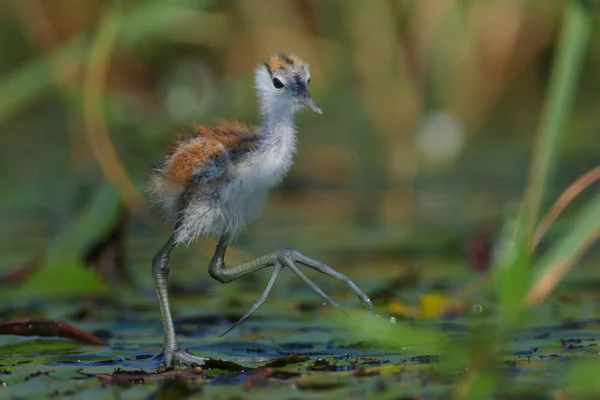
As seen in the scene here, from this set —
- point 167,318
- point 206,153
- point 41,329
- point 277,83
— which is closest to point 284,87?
point 277,83

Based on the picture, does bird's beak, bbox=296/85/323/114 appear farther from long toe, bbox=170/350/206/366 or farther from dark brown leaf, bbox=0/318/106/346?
dark brown leaf, bbox=0/318/106/346

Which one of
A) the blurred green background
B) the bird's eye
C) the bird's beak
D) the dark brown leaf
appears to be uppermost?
the blurred green background

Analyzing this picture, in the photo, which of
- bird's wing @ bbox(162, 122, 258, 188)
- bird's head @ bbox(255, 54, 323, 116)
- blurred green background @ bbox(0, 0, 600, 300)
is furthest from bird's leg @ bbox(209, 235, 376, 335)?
blurred green background @ bbox(0, 0, 600, 300)

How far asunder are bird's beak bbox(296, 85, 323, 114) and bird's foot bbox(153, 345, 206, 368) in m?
0.93

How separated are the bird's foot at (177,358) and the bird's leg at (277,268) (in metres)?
0.15

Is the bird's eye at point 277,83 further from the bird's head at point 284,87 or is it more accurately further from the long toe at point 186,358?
the long toe at point 186,358

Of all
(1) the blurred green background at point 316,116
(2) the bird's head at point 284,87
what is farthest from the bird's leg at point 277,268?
(1) the blurred green background at point 316,116

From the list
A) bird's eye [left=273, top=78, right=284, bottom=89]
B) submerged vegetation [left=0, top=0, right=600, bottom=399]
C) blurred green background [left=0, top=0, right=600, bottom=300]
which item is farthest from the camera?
blurred green background [left=0, top=0, right=600, bottom=300]

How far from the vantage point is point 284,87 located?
432 cm

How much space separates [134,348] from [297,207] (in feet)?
12.6

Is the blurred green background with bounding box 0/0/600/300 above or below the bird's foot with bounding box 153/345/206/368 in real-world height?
above

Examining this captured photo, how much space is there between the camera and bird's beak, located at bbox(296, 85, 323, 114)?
4.21 m

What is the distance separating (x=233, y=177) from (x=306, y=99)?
1.30 feet

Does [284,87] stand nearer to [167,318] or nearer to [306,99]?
[306,99]
